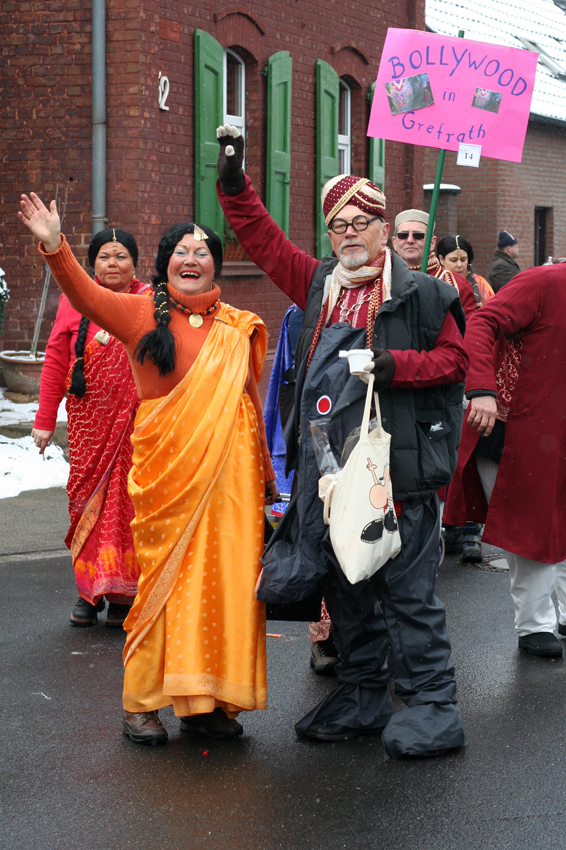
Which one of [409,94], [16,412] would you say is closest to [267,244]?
[409,94]

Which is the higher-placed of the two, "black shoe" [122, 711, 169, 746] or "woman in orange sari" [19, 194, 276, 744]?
"woman in orange sari" [19, 194, 276, 744]

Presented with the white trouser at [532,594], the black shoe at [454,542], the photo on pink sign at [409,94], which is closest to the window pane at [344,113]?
the photo on pink sign at [409,94]

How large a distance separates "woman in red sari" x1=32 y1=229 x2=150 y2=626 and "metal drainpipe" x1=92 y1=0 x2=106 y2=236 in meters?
5.02

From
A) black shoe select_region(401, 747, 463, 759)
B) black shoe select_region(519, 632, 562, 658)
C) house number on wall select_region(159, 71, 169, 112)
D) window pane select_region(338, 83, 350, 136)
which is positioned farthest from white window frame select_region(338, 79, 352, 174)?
black shoe select_region(401, 747, 463, 759)

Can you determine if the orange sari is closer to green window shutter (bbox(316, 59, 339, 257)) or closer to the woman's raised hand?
the woman's raised hand

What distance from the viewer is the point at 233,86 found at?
42.4ft

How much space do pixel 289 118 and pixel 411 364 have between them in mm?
9931

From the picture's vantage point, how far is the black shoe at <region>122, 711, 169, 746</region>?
13.8 ft

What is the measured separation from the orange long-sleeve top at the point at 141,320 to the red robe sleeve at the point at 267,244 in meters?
0.24

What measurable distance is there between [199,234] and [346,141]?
452 inches

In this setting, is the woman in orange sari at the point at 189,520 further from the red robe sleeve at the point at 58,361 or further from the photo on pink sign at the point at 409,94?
the photo on pink sign at the point at 409,94

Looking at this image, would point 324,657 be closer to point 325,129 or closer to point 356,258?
point 356,258

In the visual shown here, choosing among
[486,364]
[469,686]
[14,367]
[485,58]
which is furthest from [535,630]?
[14,367]

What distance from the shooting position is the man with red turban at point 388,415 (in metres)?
4.06
